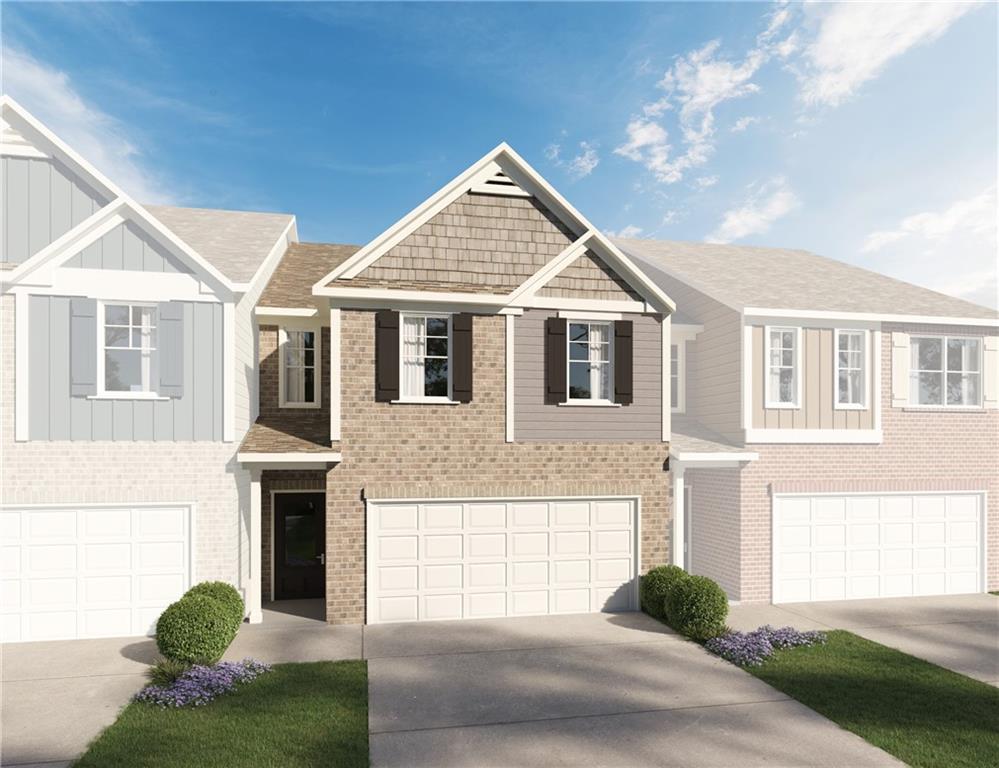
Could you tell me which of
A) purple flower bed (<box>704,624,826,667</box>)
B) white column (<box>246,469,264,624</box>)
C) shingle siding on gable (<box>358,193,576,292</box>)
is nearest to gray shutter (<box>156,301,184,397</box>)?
white column (<box>246,469,264,624</box>)

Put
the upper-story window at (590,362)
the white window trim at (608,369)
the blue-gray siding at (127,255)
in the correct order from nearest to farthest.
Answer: the blue-gray siding at (127,255) → the white window trim at (608,369) → the upper-story window at (590,362)

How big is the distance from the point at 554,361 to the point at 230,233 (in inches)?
366

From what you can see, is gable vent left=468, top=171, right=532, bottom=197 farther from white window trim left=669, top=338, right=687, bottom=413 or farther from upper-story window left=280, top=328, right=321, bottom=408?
white window trim left=669, top=338, right=687, bottom=413

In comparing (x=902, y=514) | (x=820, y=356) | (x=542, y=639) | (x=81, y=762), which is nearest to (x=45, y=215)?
(x=81, y=762)

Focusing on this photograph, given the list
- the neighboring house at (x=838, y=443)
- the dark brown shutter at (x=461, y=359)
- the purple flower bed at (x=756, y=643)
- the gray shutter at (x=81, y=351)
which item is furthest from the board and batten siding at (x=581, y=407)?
the gray shutter at (x=81, y=351)

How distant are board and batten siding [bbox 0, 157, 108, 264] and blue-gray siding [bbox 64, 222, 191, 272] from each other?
0.17 metres

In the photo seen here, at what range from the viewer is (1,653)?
34.8 feet

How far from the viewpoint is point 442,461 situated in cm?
1234

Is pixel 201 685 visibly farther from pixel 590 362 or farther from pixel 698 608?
pixel 590 362

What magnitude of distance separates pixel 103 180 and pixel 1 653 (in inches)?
337

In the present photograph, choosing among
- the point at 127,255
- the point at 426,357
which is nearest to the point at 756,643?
the point at 426,357

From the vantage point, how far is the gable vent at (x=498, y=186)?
42.3ft

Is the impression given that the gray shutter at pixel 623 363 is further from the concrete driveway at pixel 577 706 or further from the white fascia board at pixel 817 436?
the concrete driveway at pixel 577 706

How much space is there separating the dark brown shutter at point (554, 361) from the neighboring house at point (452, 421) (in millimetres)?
46
